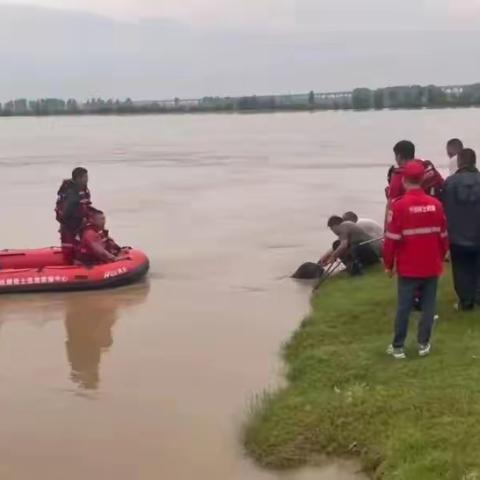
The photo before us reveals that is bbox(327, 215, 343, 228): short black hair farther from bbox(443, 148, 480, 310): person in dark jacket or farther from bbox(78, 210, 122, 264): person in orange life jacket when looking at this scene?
bbox(443, 148, 480, 310): person in dark jacket

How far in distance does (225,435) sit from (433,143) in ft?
161

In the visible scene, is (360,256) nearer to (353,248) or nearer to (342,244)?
(353,248)

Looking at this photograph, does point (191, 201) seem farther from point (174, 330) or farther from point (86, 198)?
point (174, 330)

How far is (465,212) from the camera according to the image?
7852 millimetres

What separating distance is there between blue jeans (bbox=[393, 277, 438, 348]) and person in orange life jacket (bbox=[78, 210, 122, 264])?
5.92m

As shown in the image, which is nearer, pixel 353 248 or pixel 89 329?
pixel 89 329

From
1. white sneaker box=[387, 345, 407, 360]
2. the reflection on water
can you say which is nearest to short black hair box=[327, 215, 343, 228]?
the reflection on water

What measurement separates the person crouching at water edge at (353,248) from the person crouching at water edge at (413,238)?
461 centimetres

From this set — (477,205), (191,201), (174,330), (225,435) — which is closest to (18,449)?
(225,435)

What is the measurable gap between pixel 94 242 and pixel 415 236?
6.31m

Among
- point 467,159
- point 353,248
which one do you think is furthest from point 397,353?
point 353,248

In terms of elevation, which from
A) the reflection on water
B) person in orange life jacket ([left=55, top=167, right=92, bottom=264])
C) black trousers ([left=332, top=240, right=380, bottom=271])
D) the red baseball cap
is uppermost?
the red baseball cap

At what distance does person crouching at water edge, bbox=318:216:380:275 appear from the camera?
37.9ft

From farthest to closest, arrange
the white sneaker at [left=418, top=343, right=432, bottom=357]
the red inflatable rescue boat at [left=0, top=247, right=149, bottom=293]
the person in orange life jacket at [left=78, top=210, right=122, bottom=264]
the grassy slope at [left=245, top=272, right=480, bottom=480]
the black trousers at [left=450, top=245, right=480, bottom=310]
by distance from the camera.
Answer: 1. the person in orange life jacket at [left=78, top=210, right=122, bottom=264]
2. the red inflatable rescue boat at [left=0, top=247, right=149, bottom=293]
3. the black trousers at [left=450, top=245, right=480, bottom=310]
4. the white sneaker at [left=418, top=343, right=432, bottom=357]
5. the grassy slope at [left=245, top=272, right=480, bottom=480]
